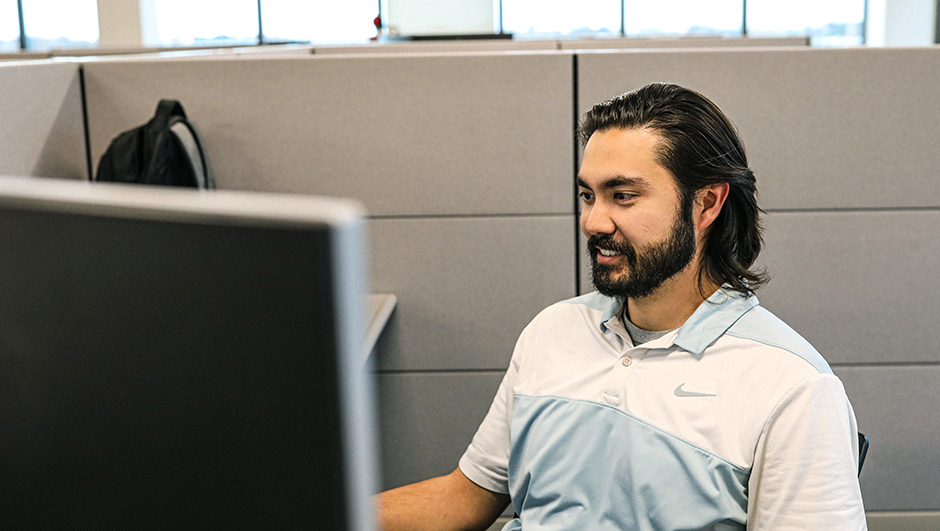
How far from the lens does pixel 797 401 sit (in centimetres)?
101

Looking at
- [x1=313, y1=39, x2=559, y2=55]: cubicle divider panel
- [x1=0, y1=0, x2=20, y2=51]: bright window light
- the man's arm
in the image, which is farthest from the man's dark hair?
[x1=0, y1=0, x2=20, y2=51]: bright window light

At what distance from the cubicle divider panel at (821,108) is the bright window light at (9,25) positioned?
761 cm

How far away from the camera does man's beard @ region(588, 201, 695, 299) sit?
1.20 m

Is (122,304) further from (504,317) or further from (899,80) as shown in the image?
(899,80)

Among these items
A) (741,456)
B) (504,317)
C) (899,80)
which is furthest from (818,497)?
(899,80)

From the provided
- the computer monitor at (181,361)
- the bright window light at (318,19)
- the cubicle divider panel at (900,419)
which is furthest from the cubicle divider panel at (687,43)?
the bright window light at (318,19)

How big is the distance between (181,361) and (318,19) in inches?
304

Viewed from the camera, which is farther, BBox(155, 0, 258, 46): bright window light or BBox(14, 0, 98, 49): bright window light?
BBox(155, 0, 258, 46): bright window light

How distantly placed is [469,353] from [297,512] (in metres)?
1.76

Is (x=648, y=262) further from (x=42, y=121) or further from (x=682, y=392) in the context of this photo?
(x=42, y=121)

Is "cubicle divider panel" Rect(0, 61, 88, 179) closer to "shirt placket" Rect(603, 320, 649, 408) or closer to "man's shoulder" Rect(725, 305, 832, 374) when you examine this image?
"shirt placket" Rect(603, 320, 649, 408)

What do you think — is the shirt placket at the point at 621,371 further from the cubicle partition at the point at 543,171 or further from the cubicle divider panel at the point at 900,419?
the cubicle divider panel at the point at 900,419

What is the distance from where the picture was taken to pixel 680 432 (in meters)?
1.09

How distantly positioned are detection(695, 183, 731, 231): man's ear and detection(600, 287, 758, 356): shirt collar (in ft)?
0.37
